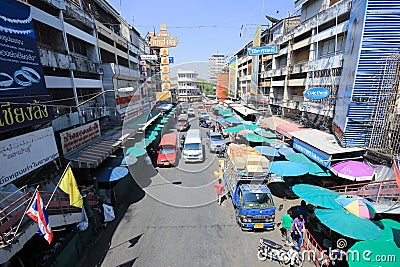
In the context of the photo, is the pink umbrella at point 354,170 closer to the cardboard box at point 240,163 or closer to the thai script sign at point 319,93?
the thai script sign at point 319,93

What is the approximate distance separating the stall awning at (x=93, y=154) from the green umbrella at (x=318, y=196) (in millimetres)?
9732

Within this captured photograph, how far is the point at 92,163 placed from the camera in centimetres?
972

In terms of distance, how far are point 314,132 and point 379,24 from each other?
776 centimetres

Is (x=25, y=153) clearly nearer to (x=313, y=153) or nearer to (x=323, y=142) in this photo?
(x=313, y=153)

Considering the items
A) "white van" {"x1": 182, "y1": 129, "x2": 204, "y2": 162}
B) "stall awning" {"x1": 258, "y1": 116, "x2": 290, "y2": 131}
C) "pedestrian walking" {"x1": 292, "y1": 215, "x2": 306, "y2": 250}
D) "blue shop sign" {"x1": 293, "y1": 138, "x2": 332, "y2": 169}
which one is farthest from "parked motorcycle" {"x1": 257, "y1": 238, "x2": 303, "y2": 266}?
"stall awning" {"x1": 258, "y1": 116, "x2": 290, "y2": 131}

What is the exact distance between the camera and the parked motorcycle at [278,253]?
7.22 m

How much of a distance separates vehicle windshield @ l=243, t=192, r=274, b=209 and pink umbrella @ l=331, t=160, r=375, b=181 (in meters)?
4.15

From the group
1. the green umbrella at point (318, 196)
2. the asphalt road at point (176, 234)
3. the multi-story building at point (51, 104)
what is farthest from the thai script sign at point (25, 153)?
the green umbrella at point (318, 196)

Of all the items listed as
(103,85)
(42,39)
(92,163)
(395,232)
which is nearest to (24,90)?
(92,163)

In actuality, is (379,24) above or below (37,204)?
above

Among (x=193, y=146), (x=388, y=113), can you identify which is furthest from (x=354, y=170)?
(x=193, y=146)

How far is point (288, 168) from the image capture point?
36.2 feet

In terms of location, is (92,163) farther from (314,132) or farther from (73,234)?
(314,132)

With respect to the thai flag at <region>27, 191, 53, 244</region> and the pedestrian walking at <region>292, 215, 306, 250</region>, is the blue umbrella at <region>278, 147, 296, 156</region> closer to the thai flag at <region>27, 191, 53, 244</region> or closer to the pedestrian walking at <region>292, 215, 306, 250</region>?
the pedestrian walking at <region>292, 215, 306, 250</region>
